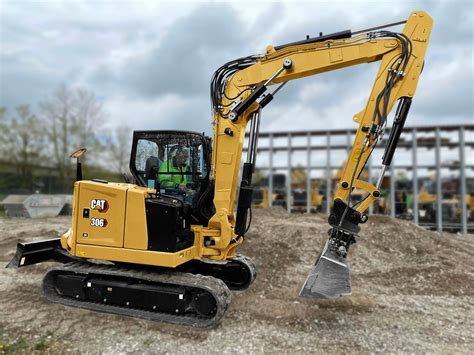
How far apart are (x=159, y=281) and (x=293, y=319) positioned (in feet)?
6.10

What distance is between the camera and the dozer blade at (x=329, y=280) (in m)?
4.42

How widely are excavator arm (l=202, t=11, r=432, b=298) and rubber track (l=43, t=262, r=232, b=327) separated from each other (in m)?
0.68

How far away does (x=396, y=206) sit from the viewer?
59.8 ft

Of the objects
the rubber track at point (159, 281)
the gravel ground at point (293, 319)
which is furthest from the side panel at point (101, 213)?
the gravel ground at point (293, 319)

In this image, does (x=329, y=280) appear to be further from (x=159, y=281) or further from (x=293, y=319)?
(x=159, y=281)

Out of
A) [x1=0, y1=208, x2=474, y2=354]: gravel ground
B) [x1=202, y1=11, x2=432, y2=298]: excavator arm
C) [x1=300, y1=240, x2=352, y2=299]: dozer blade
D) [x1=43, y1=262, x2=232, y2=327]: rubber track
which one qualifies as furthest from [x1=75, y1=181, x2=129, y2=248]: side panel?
[x1=300, y1=240, x2=352, y2=299]: dozer blade

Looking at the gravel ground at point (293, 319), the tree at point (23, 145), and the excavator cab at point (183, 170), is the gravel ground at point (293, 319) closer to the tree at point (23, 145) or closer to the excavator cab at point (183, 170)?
the excavator cab at point (183, 170)

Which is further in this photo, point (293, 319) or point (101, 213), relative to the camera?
point (101, 213)

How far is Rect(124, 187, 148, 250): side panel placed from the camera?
496cm

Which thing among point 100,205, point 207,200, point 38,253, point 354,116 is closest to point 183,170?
point 207,200

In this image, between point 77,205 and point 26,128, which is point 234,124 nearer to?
point 77,205

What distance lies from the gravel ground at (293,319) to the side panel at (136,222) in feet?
3.32

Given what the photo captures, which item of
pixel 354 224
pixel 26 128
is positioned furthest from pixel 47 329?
pixel 26 128

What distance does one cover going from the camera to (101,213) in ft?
16.9
